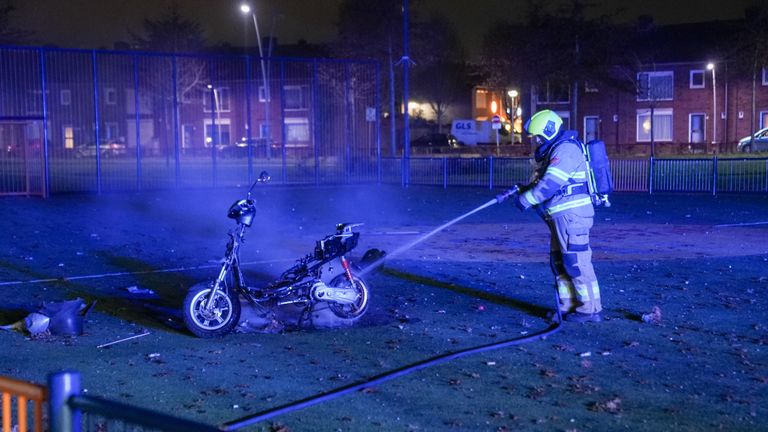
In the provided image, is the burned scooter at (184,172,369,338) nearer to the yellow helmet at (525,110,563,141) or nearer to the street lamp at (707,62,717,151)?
the yellow helmet at (525,110,563,141)

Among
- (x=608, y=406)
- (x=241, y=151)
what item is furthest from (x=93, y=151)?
(x=608, y=406)

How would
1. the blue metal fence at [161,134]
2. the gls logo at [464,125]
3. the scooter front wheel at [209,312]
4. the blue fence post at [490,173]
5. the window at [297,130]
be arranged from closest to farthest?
the scooter front wheel at [209,312]
the blue metal fence at [161,134]
the blue fence post at [490,173]
the window at [297,130]
the gls logo at [464,125]

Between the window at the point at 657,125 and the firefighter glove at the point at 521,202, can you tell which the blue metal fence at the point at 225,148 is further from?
the window at the point at 657,125

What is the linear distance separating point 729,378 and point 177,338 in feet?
15.7

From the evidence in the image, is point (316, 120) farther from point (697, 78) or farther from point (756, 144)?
point (697, 78)

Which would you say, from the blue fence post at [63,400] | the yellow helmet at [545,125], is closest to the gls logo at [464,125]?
the yellow helmet at [545,125]

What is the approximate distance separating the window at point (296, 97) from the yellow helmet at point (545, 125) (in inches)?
1247

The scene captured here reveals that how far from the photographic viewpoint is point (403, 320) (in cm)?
945

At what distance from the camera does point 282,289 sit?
356 inches

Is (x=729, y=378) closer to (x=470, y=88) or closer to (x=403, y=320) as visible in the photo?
(x=403, y=320)

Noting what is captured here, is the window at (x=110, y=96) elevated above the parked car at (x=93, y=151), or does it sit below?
above

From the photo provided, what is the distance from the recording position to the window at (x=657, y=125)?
61375mm

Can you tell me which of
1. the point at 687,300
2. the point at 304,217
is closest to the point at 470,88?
the point at 304,217

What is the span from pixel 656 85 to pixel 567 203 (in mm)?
54363
